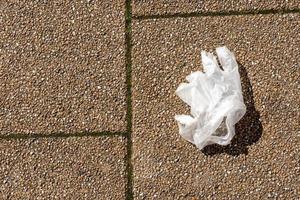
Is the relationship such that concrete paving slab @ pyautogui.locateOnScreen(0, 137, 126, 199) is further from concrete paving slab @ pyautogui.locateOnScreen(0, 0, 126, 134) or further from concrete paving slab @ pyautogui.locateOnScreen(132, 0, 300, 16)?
concrete paving slab @ pyautogui.locateOnScreen(132, 0, 300, 16)

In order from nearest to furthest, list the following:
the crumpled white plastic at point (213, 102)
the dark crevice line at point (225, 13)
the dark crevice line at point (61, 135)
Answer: the crumpled white plastic at point (213, 102), the dark crevice line at point (61, 135), the dark crevice line at point (225, 13)

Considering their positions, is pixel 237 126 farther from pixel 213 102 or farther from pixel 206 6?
pixel 206 6

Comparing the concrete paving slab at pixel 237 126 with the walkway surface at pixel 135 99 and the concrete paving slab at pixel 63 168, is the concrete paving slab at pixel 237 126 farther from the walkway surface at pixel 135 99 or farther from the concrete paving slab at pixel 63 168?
the concrete paving slab at pixel 63 168

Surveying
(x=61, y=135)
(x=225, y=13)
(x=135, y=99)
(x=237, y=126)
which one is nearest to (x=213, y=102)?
(x=237, y=126)

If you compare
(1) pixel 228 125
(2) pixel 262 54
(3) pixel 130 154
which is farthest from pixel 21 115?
(2) pixel 262 54

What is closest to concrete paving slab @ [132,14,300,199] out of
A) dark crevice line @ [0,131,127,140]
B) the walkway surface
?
the walkway surface

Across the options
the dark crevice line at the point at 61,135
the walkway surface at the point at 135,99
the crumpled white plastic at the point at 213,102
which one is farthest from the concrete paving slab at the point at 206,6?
the dark crevice line at the point at 61,135

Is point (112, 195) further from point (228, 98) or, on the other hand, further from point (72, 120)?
point (228, 98)
